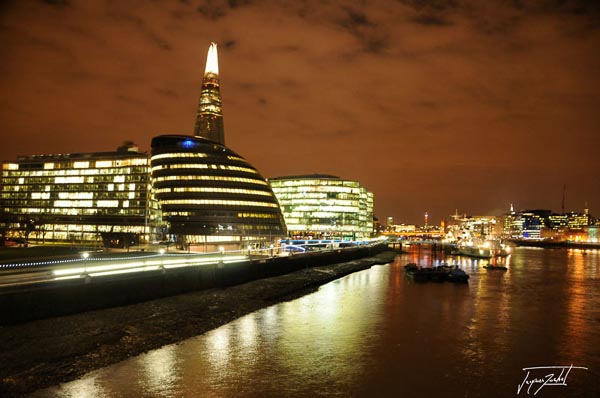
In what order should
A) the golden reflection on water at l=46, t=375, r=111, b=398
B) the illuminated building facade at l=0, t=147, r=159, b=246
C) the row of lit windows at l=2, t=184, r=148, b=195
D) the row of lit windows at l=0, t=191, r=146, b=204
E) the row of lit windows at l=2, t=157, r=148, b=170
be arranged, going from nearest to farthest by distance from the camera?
the golden reflection on water at l=46, t=375, r=111, b=398
the illuminated building facade at l=0, t=147, r=159, b=246
the row of lit windows at l=2, t=184, r=148, b=195
the row of lit windows at l=2, t=157, r=148, b=170
the row of lit windows at l=0, t=191, r=146, b=204

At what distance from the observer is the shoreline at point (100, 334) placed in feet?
56.7

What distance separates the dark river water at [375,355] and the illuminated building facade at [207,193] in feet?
239

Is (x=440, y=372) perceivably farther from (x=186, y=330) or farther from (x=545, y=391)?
(x=186, y=330)

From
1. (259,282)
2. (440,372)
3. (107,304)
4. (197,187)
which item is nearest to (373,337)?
(440,372)

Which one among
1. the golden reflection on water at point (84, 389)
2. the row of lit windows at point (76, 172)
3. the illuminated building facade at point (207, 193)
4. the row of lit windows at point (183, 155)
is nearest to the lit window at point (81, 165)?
the row of lit windows at point (76, 172)

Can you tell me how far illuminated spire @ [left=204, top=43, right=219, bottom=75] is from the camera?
15832 cm

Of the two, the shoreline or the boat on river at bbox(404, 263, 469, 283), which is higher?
the shoreline

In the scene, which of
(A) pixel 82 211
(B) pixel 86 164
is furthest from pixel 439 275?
(B) pixel 86 164

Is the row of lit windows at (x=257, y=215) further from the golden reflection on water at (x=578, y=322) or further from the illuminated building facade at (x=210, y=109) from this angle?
the golden reflection on water at (x=578, y=322)

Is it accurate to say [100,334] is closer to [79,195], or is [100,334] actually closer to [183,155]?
[183,155]

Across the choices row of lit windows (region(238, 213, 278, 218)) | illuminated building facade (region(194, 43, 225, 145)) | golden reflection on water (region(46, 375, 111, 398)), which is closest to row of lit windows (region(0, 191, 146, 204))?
row of lit windows (region(238, 213, 278, 218))

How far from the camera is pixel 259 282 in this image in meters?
46.2

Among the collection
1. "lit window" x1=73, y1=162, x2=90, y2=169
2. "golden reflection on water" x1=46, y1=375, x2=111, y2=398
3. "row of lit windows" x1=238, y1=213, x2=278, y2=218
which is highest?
"lit window" x1=73, y1=162, x2=90, y2=169
